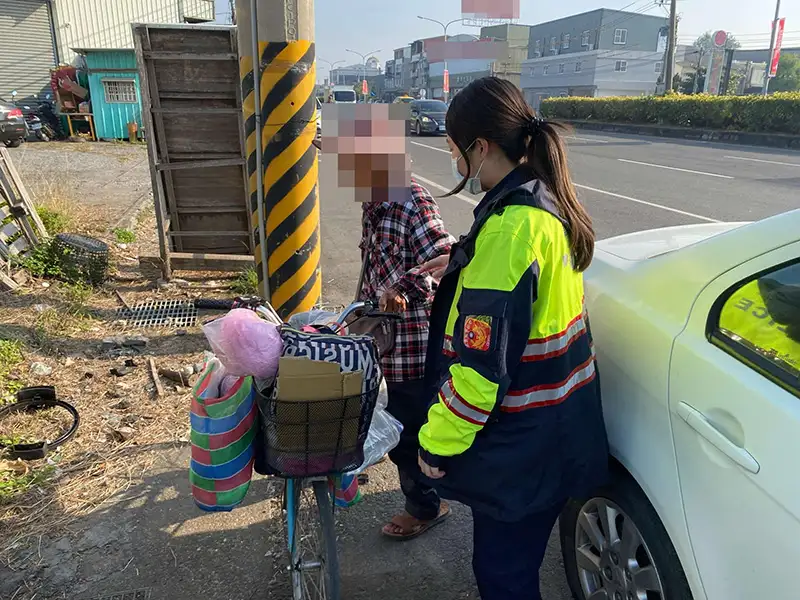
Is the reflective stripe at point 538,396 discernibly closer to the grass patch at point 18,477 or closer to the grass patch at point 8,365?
the grass patch at point 18,477

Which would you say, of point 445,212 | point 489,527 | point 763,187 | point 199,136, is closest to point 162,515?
point 489,527

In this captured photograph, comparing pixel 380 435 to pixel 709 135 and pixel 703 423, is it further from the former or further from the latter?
pixel 709 135

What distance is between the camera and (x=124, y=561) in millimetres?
2566

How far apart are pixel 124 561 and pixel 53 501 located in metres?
0.58

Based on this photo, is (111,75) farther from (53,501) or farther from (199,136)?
(53,501)

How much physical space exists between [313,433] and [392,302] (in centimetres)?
63

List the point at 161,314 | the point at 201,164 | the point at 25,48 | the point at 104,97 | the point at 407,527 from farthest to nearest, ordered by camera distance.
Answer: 1. the point at 25,48
2. the point at 104,97
3. the point at 201,164
4. the point at 161,314
5. the point at 407,527

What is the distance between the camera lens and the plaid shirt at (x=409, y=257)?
2.30 meters

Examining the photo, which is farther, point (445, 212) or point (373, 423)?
point (445, 212)

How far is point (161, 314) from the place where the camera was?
16.9ft

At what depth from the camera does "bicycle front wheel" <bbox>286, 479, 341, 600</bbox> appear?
2.03 metres

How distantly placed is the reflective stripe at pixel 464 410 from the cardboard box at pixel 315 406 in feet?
0.92

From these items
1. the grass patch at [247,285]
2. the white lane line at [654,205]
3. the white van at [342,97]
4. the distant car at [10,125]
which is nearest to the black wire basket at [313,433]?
the white van at [342,97]

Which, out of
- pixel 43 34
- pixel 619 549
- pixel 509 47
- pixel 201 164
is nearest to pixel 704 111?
pixel 509 47
